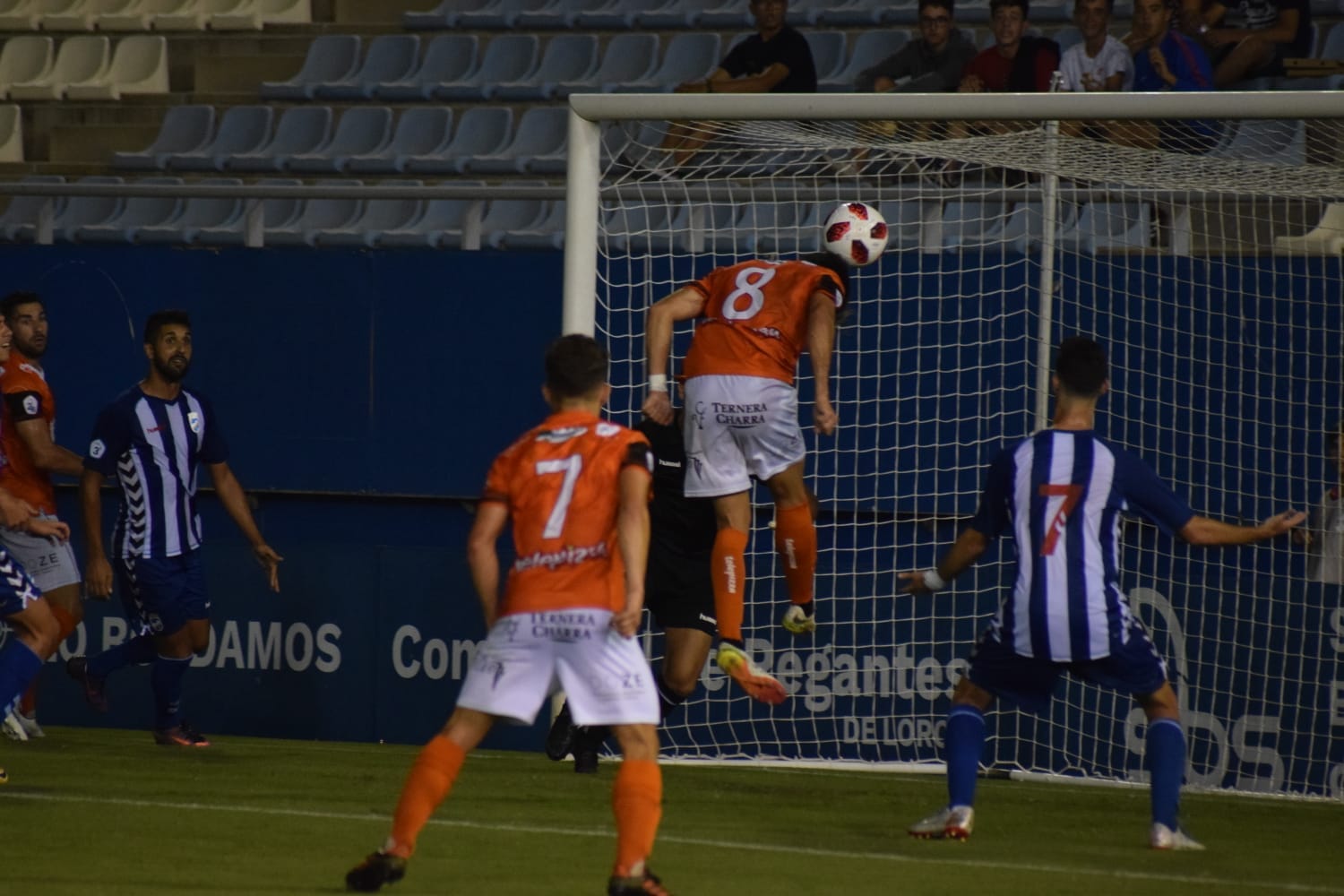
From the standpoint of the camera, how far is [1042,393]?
9.55 meters

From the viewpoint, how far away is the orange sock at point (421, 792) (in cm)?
563

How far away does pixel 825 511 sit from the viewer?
10570mm

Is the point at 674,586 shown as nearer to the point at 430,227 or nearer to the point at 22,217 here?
the point at 430,227

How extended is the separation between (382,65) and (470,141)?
1.62m

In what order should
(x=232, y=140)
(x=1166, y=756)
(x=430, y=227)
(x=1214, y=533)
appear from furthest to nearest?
(x=232, y=140) < (x=430, y=227) < (x=1166, y=756) < (x=1214, y=533)

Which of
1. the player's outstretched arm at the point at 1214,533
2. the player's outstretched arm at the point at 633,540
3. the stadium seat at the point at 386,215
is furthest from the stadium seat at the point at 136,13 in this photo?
the player's outstretched arm at the point at 633,540

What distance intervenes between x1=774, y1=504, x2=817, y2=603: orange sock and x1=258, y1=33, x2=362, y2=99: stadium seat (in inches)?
322

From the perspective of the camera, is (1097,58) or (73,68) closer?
(1097,58)

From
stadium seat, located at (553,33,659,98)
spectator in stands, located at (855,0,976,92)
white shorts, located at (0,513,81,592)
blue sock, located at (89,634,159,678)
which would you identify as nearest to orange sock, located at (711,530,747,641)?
blue sock, located at (89,634,159,678)

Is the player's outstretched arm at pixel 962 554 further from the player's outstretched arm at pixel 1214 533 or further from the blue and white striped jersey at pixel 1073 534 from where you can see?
the player's outstretched arm at pixel 1214 533

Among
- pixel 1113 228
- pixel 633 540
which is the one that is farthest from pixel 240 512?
pixel 633 540

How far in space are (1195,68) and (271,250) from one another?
5.24m

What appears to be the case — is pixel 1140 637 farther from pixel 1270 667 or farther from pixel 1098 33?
pixel 1098 33

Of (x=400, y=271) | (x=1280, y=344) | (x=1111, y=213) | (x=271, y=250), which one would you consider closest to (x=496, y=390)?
(x=400, y=271)
